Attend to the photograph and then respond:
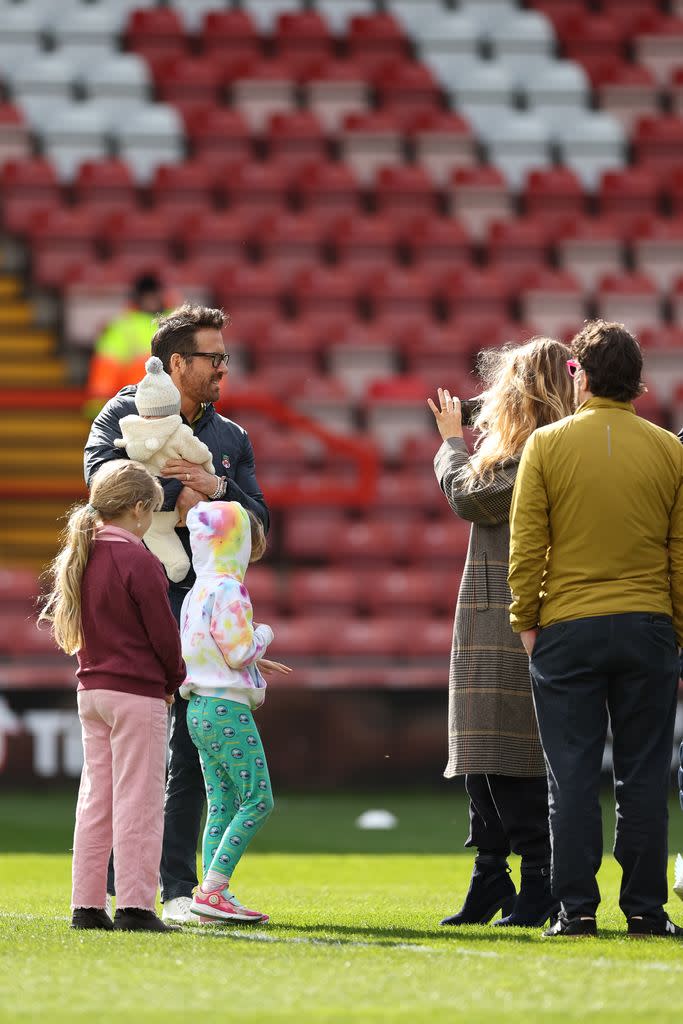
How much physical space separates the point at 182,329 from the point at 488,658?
138 cm

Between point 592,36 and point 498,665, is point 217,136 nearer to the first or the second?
point 592,36

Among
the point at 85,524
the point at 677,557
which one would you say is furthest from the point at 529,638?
the point at 85,524

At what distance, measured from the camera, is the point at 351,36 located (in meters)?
16.5

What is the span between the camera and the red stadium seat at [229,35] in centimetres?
1612

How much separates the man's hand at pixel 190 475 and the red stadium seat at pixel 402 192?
32.8ft

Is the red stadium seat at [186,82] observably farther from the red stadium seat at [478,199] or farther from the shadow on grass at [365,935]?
the shadow on grass at [365,935]

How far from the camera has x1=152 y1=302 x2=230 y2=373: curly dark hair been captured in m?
5.45

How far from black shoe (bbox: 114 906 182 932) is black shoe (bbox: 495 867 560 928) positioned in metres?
1.03

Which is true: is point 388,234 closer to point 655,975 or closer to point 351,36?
point 351,36

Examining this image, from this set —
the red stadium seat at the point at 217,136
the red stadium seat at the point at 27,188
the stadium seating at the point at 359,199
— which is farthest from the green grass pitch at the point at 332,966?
the red stadium seat at the point at 217,136

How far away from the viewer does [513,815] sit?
5.16 metres

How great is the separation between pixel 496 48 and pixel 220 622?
13268mm

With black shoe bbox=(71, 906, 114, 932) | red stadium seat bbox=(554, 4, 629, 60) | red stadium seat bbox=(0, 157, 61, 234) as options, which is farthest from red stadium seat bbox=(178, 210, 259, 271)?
black shoe bbox=(71, 906, 114, 932)

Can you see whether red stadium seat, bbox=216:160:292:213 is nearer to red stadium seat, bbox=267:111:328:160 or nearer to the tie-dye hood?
red stadium seat, bbox=267:111:328:160
